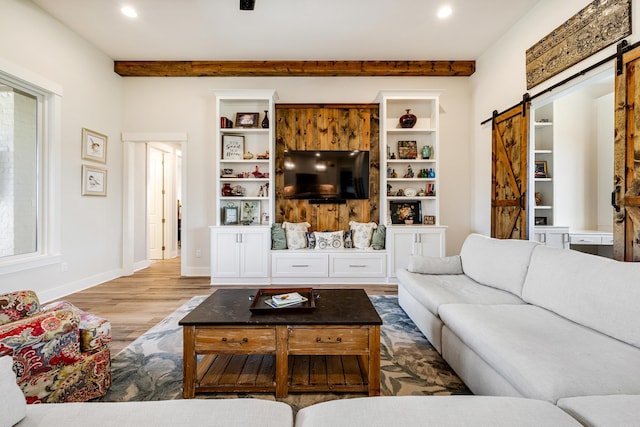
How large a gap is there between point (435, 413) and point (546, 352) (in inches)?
32.8

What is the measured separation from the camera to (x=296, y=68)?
4.57m

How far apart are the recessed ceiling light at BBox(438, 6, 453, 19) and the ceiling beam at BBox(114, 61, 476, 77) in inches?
42.3

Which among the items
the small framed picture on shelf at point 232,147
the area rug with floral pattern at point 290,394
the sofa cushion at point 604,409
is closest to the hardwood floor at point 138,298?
the area rug with floral pattern at point 290,394

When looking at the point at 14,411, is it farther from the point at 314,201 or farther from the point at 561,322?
the point at 314,201

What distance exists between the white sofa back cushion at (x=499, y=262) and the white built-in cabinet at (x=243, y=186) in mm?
2671

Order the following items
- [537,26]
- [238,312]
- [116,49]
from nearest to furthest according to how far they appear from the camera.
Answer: [238,312], [537,26], [116,49]

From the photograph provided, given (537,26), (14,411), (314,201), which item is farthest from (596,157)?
(14,411)

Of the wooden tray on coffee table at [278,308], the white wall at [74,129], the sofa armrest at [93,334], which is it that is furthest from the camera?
the white wall at [74,129]

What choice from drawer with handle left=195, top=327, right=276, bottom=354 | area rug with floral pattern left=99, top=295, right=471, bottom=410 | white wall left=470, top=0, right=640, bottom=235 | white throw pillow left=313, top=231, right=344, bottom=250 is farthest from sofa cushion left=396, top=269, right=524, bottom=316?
white wall left=470, top=0, right=640, bottom=235

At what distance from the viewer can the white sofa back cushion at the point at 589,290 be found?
4.93 feet

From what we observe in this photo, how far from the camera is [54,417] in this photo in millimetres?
923

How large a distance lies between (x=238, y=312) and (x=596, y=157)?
498cm

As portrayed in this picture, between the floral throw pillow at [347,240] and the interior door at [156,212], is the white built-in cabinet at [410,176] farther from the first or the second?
the interior door at [156,212]

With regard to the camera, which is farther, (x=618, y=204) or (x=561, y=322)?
(x=618, y=204)
